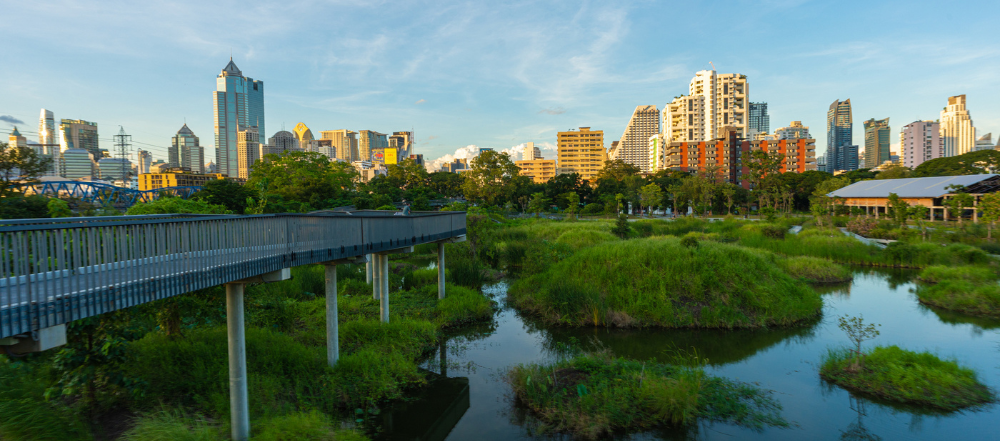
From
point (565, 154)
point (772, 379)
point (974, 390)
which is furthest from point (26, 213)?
point (565, 154)

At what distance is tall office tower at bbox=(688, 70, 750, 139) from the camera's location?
143375 millimetres

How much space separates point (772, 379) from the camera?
1316 centimetres

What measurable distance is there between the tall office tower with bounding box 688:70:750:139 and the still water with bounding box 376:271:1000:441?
134 m

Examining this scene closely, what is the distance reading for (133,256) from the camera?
6.48 meters

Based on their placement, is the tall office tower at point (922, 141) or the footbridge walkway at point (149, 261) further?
the tall office tower at point (922, 141)

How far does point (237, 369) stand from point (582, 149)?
163036 mm

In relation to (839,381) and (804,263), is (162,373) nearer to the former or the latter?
(839,381)

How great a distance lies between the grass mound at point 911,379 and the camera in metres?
11.1

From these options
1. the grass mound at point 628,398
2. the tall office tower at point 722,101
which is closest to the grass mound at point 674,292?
the grass mound at point 628,398

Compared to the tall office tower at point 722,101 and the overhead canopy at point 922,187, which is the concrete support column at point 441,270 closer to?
the overhead canopy at point 922,187

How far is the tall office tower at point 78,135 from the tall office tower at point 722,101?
8602 inches

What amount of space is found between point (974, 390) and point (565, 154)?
15789cm

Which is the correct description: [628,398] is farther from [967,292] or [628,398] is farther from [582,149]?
[582,149]

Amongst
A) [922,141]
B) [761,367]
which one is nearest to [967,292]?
[761,367]
